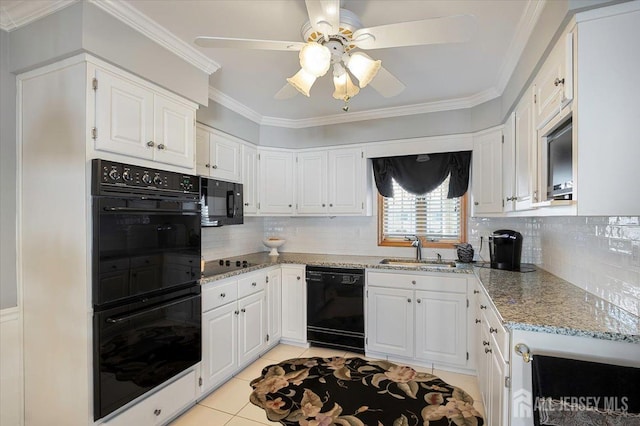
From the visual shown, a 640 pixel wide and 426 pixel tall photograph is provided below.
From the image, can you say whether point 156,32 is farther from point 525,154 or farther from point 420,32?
point 525,154

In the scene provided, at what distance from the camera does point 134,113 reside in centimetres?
195

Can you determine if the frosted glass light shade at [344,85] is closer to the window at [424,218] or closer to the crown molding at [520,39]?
the crown molding at [520,39]

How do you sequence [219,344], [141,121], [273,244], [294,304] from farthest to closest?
[273,244] → [294,304] → [219,344] → [141,121]

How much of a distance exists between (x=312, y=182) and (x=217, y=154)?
119 centimetres

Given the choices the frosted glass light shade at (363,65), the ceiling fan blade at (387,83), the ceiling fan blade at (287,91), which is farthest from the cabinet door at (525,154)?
the ceiling fan blade at (287,91)

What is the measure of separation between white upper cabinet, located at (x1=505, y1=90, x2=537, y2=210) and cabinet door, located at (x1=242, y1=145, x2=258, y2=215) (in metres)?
2.56

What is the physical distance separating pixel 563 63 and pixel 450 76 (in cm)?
133

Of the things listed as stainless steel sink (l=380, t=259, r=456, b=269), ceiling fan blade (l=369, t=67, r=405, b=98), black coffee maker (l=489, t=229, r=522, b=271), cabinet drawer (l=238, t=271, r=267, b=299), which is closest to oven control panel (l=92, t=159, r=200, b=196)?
cabinet drawer (l=238, t=271, r=267, b=299)

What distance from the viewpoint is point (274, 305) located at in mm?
3416

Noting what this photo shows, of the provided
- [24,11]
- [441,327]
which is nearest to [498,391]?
[441,327]

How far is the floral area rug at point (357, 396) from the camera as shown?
7.31ft

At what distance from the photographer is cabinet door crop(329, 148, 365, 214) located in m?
3.64

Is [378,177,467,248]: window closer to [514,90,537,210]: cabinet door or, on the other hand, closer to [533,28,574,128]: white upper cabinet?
[514,90,537,210]: cabinet door

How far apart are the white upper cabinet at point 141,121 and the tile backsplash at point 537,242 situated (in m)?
1.36
